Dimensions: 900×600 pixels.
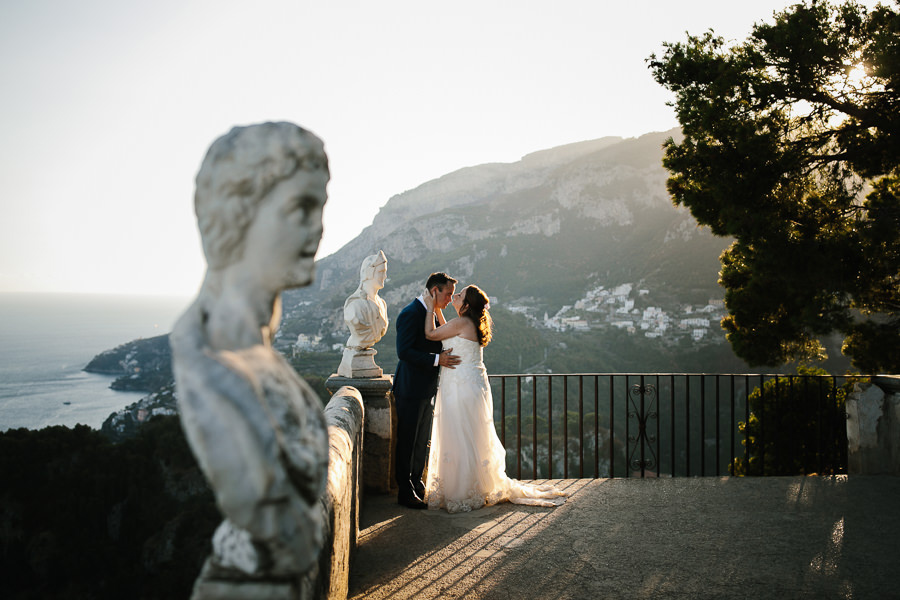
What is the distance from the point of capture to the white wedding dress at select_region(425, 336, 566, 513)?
4.92 meters

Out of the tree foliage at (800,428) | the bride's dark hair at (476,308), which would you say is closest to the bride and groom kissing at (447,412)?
the bride's dark hair at (476,308)

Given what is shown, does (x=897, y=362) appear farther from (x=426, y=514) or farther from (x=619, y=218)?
(x=619, y=218)

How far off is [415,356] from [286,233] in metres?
3.74

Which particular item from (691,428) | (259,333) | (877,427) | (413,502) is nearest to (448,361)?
(413,502)

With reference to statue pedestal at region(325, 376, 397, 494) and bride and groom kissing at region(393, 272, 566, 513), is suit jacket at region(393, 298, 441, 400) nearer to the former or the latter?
bride and groom kissing at region(393, 272, 566, 513)

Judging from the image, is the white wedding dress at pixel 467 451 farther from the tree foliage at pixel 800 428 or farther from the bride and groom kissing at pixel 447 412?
the tree foliage at pixel 800 428

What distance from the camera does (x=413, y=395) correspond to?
5.13 m

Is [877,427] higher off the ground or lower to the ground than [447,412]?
lower

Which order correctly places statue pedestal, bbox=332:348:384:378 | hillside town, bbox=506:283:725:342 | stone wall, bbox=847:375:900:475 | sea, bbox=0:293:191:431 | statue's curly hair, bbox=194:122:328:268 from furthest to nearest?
hillside town, bbox=506:283:725:342
sea, bbox=0:293:191:431
stone wall, bbox=847:375:900:475
statue pedestal, bbox=332:348:384:378
statue's curly hair, bbox=194:122:328:268

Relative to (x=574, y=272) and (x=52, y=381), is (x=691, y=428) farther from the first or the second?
(x=52, y=381)

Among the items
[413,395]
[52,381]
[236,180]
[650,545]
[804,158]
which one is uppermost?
[804,158]

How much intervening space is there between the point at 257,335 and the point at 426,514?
3.79 metres

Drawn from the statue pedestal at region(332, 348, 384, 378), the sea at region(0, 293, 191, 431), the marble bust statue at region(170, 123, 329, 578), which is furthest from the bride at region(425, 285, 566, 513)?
the sea at region(0, 293, 191, 431)

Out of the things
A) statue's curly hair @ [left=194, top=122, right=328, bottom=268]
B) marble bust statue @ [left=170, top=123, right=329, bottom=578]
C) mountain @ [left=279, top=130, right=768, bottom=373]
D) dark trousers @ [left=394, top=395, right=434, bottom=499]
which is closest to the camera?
marble bust statue @ [left=170, top=123, right=329, bottom=578]
